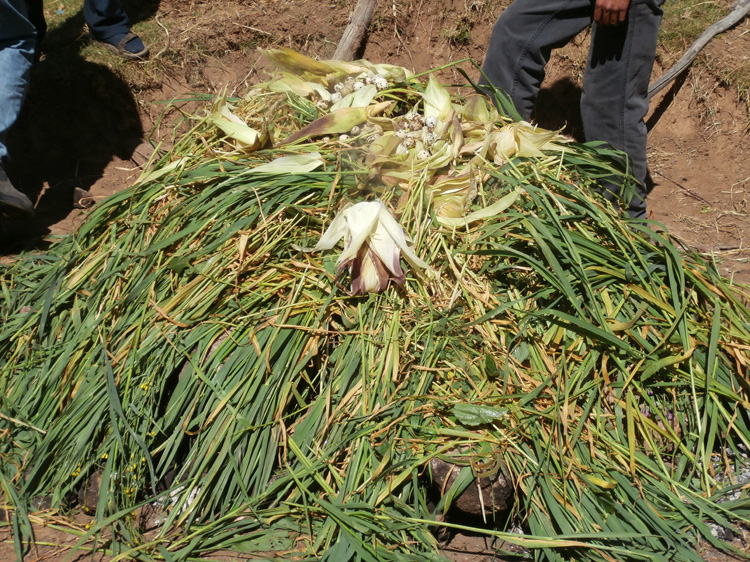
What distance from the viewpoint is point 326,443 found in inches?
66.8

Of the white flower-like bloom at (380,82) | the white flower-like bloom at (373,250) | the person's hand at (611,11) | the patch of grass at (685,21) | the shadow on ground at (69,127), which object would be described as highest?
the person's hand at (611,11)

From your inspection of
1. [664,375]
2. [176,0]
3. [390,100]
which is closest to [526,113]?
[390,100]

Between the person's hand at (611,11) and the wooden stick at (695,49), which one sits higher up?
the person's hand at (611,11)

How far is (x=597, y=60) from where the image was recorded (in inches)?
104

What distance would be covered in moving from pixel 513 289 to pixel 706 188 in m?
2.14

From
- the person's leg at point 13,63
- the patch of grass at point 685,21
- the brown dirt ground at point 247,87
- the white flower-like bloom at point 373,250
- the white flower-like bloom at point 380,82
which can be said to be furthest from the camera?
the patch of grass at point 685,21

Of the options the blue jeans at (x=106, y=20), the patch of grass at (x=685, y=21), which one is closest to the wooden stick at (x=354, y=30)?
the blue jeans at (x=106, y=20)

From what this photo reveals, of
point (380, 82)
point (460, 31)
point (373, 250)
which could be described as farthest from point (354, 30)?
point (373, 250)

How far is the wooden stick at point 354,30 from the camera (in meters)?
3.64

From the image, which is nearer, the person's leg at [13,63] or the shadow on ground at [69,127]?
the person's leg at [13,63]

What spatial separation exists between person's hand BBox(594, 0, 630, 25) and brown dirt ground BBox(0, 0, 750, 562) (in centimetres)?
75

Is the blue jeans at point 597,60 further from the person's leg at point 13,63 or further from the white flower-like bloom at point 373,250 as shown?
the person's leg at point 13,63

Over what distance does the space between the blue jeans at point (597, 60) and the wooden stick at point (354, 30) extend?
1180 millimetres

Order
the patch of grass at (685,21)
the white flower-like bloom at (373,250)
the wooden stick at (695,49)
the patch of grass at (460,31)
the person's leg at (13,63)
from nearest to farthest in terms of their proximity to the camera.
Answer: the white flower-like bloom at (373,250)
the person's leg at (13,63)
the wooden stick at (695,49)
the patch of grass at (685,21)
the patch of grass at (460,31)
